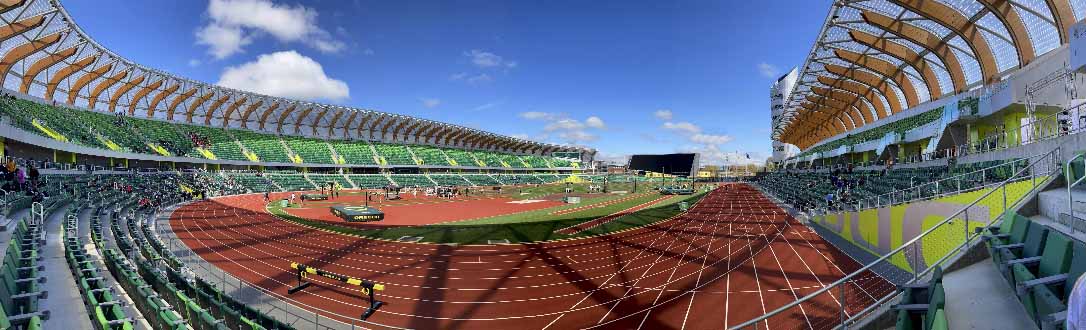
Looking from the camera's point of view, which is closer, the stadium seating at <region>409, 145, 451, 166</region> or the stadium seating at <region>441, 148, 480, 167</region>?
the stadium seating at <region>409, 145, 451, 166</region>

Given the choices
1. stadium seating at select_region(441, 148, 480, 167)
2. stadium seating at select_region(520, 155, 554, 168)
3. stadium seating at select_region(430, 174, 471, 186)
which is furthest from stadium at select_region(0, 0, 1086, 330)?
stadium seating at select_region(520, 155, 554, 168)

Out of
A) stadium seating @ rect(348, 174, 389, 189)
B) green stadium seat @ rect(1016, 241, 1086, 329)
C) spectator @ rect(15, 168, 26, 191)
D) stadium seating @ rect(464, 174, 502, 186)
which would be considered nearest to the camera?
green stadium seat @ rect(1016, 241, 1086, 329)

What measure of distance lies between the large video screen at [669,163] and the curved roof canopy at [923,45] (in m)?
68.0

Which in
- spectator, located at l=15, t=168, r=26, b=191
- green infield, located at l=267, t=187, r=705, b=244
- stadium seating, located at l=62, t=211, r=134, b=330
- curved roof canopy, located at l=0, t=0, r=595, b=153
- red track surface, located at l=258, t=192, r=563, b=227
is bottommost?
green infield, located at l=267, t=187, r=705, b=244

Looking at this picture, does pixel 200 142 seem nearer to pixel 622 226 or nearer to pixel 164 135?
pixel 164 135

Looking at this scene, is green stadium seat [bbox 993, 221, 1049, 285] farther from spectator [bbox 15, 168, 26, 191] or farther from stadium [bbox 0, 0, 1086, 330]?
spectator [bbox 15, 168, 26, 191]

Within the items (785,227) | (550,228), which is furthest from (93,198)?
(785,227)

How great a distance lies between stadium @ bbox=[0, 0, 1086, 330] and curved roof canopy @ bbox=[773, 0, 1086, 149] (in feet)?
0.39

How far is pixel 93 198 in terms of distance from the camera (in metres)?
24.3

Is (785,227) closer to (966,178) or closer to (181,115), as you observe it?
(966,178)

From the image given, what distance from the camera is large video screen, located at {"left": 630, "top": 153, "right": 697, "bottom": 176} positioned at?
11138 cm

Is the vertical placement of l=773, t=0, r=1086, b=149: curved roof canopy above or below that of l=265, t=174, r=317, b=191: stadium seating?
above

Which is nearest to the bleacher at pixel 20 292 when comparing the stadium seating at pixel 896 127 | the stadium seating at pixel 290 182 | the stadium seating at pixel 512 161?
the stadium seating at pixel 896 127

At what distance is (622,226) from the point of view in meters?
26.4
